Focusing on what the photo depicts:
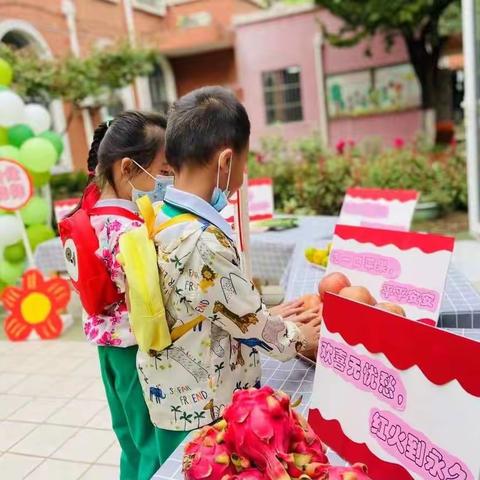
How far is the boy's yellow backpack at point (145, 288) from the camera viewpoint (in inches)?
40.9

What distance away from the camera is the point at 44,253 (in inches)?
156

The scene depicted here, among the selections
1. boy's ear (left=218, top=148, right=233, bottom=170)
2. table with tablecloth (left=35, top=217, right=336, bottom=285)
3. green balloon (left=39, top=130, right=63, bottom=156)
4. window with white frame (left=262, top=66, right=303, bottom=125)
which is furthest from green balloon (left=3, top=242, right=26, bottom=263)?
window with white frame (left=262, top=66, right=303, bottom=125)

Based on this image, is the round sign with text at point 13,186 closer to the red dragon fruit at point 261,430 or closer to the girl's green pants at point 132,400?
the girl's green pants at point 132,400

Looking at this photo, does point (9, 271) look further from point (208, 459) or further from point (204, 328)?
point (208, 459)

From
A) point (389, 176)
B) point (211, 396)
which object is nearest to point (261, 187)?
point (211, 396)

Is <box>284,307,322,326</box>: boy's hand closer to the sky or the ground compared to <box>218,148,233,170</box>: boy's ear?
closer to the ground

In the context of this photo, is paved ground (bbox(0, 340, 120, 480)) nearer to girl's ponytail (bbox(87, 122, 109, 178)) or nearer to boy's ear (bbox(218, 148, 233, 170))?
girl's ponytail (bbox(87, 122, 109, 178))

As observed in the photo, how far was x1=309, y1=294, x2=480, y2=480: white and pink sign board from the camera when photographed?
0.79 metres

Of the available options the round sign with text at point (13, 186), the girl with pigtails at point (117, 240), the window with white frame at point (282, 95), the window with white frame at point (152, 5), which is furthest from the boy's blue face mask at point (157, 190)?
the window with white frame at point (152, 5)

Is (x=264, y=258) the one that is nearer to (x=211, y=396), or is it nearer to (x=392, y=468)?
(x=211, y=396)

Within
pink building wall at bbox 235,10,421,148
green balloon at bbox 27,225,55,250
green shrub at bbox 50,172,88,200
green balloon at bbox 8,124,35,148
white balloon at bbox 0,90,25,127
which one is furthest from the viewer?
pink building wall at bbox 235,10,421,148

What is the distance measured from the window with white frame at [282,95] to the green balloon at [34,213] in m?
9.22

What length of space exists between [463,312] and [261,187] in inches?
90.0

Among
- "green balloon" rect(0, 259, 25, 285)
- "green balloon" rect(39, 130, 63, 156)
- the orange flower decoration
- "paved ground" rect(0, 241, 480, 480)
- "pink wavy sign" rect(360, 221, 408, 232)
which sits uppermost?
"green balloon" rect(39, 130, 63, 156)
